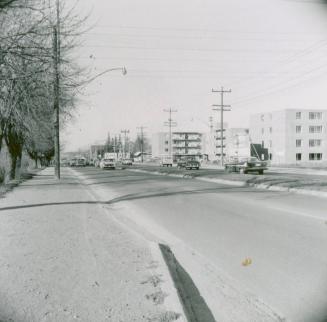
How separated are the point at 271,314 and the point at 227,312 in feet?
1.46

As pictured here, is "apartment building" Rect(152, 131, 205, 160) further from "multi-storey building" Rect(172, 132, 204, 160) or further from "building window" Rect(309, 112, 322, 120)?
"building window" Rect(309, 112, 322, 120)

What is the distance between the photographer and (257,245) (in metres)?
8.44

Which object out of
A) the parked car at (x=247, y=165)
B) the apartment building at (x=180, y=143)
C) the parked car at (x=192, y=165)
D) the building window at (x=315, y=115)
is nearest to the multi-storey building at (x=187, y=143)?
the apartment building at (x=180, y=143)

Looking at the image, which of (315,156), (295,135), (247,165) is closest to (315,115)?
(295,135)

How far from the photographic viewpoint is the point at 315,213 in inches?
500

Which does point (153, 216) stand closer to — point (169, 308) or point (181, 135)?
point (169, 308)

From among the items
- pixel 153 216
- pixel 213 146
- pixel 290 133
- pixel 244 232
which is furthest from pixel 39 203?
pixel 213 146

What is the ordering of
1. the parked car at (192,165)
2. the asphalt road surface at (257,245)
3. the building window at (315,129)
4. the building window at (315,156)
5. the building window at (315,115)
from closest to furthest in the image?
1. the asphalt road surface at (257,245)
2. the parked car at (192,165)
3. the building window at (315,129)
4. the building window at (315,115)
5. the building window at (315,156)

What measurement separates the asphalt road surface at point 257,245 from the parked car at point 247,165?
2621cm

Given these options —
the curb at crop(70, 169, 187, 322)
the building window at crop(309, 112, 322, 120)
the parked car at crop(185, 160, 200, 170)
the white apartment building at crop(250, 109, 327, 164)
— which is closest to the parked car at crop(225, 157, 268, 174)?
the parked car at crop(185, 160, 200, 170)

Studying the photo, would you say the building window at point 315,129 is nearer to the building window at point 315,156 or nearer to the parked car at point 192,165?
the building window at point 315,156

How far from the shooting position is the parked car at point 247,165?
4241 cm

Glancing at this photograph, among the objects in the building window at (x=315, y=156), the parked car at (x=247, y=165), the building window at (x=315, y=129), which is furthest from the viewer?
the building window at (x=315, y=156)

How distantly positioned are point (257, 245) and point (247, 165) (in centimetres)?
3488
